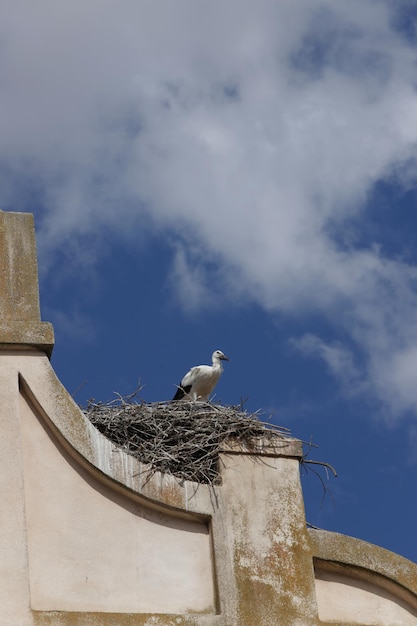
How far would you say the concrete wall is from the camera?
426 inches

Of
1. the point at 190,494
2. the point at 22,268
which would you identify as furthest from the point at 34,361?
the point at 190,494

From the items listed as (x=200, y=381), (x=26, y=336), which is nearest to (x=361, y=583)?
(x=26, y=336)

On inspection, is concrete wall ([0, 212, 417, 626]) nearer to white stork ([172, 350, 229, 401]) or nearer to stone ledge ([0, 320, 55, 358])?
stone ledge ([0, 320, 55, 358])

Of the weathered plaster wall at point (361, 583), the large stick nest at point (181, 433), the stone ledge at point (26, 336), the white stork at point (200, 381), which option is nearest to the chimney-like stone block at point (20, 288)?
the stone ledge at point (26, 336)

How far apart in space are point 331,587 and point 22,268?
3474 mm

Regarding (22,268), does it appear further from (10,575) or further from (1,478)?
(10,575)

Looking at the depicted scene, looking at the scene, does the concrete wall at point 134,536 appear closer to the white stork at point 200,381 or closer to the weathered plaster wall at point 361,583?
the weathered plaster wall at point 361,583

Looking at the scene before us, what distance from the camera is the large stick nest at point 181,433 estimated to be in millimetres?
11805

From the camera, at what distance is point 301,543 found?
38.5 ft

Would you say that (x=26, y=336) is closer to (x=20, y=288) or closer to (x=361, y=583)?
(x=20, y=288)

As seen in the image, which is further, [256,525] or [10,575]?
[256,525]

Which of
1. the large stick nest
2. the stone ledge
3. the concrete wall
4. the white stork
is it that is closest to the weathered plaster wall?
the concrete wall

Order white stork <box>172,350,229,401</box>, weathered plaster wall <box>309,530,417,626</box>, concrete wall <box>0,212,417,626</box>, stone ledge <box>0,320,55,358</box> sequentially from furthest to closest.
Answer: white stork <box>172,350,229,401</box> → weathered plaster wall <box>309,530,417,626</box> → stone ledge <box>0,320,55,358</box> → concrete wall <box>0,212,417,626</box>

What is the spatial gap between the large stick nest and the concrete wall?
132 millimetres
